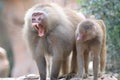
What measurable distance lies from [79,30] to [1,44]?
8.42m

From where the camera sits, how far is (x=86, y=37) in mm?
6129

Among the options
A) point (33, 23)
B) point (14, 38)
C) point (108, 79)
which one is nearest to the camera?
point (33, 23)

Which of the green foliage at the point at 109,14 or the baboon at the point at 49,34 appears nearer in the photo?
the baboon at the point at 49,34

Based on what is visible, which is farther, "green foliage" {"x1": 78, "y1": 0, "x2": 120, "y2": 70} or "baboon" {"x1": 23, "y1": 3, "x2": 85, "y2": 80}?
"green foliage" {"x1": 78, "y1": 0, "x2": 120, "y2": 70}

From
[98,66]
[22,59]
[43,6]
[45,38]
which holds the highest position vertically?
[43,6]

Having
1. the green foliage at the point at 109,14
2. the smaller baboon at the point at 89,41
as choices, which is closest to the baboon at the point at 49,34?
the smaller baboon at the point at 89,41

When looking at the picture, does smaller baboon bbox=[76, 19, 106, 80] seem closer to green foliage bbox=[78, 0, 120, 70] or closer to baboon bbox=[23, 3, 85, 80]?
baboon bbox=[23, 3, 85, 80]

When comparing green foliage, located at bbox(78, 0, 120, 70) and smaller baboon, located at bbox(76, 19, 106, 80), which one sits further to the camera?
green foliage, located at bbox(78, 0, 120, 70)

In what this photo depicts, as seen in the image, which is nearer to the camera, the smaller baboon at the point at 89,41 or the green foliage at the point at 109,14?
the smaller baboon at the point at 89,41

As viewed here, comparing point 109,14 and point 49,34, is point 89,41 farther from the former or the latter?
point 109,14

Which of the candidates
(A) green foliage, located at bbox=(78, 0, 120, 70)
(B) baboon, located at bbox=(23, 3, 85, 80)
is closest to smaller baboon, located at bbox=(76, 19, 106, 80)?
(B) baboon, located at bbox=(23, 3, 85, 80)

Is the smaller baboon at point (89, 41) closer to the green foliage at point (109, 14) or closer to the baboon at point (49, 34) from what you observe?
the baboon at point (49, 34)

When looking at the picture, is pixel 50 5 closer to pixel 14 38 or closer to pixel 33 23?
pixel 33 23

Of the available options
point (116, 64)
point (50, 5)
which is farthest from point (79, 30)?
point (116, 64)
